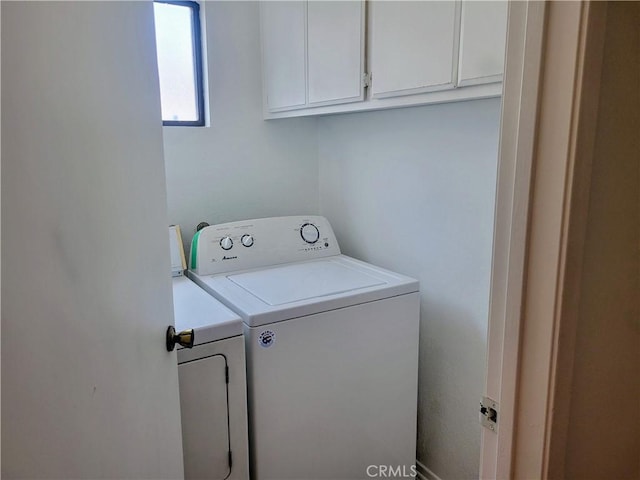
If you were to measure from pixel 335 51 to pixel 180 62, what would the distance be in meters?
0.79

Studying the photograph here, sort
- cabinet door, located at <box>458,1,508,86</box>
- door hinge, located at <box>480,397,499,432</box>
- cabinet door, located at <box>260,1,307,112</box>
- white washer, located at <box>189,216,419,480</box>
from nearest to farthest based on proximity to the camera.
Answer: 1. door hinge, located at <box>480,397,499,432</box>
2. cabinet door, located at <box>458,1,508,86</box>
3. white washer, located at <box>189,216,419,480</box>
4. cabinet door, located at <box>260,1,307,112</box>

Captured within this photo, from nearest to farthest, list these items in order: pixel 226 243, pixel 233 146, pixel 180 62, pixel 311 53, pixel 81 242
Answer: pixel 81 242 → pixel 311 53 → pixel 226 243 → pixel 180 62 → pixel 233 146

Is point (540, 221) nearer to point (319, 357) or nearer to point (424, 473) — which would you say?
point (319, 357)

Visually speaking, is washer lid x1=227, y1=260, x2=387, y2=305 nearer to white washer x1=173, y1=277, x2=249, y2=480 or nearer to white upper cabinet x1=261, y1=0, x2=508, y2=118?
white washer x1=173, y1=277, x2=249, y2=480

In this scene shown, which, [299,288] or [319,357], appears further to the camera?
[299,288]

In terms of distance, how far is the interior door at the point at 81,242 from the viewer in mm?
506

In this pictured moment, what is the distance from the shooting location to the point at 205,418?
55.6 inches

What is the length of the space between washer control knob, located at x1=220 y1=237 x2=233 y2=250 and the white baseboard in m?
1.27

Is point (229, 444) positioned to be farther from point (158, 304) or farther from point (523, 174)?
point (523, 174)

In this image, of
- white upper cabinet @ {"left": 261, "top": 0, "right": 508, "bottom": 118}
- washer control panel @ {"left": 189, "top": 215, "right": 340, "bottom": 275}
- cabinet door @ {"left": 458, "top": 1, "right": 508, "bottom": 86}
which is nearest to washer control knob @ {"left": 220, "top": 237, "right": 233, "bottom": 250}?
washer control panel @ {"left": 189, "top": 215, "right": 340, "bottom": 275}

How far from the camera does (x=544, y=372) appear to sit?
2.31 ft

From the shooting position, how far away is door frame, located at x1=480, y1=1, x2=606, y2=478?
618 mm

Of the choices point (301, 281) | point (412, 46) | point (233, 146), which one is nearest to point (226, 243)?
point (301, 281)

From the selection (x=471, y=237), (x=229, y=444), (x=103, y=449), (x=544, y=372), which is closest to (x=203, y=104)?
(x=471, y=237)
